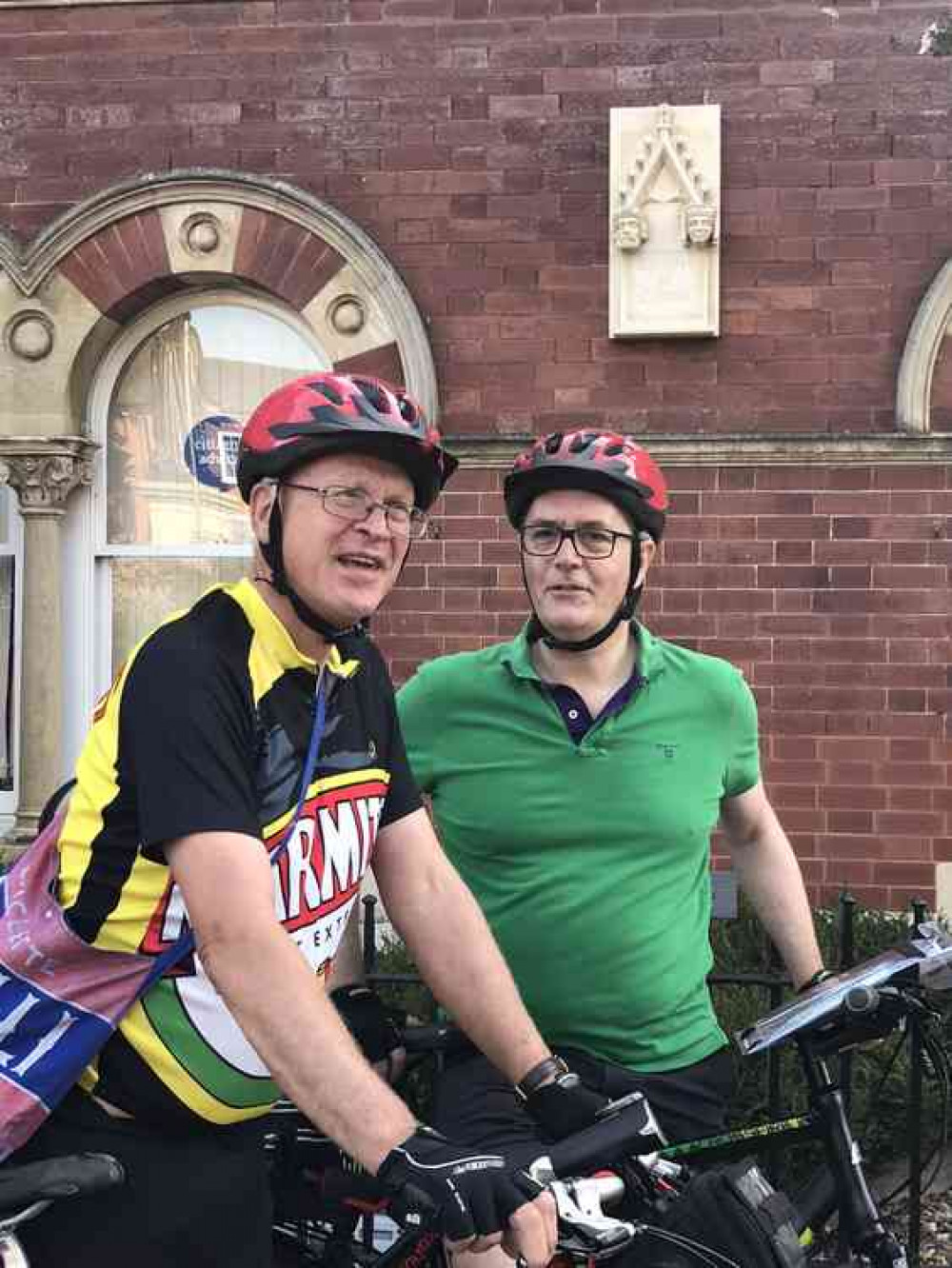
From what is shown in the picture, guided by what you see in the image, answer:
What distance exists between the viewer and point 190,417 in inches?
315

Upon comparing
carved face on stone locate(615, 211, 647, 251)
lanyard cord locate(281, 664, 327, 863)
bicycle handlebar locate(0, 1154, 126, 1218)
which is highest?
carved face on stone locate(615, 211, 647, 251)

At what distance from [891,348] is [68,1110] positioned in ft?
20.7

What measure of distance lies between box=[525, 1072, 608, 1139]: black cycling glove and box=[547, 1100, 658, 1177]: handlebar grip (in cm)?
17

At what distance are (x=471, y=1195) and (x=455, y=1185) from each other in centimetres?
2

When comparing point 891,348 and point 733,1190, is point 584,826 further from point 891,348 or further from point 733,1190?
point 891,348

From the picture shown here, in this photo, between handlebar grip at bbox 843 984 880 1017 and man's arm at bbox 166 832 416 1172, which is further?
handlebar grip at bbox 843 984 880 1017

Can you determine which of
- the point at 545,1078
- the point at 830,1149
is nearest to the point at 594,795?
the point at 545,1078

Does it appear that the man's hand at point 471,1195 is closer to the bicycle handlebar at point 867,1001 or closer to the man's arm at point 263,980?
the man's arm at point 263,980

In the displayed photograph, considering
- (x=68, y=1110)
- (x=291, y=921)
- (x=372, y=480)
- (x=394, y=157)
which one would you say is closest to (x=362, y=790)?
(x=291, y=921)

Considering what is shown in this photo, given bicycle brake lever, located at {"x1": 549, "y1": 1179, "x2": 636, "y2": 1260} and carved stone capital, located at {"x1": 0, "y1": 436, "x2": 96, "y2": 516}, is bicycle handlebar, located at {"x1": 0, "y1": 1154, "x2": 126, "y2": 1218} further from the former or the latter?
carved stone capital, located at {"x1": 0, "y1": 436, "x2": 96, "y2": 516}

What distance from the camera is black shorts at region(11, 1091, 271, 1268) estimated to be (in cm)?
189

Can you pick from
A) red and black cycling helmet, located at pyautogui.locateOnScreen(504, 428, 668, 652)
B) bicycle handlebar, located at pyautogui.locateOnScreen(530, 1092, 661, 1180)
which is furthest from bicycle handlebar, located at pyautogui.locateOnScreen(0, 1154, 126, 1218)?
red and black cycling helmet, located at pyautogui.locateOnScreen(504, 428, 668, 652)

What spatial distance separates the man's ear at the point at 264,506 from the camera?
203 centimetres

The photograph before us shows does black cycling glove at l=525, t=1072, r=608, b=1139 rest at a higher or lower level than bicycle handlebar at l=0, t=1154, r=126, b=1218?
lower
